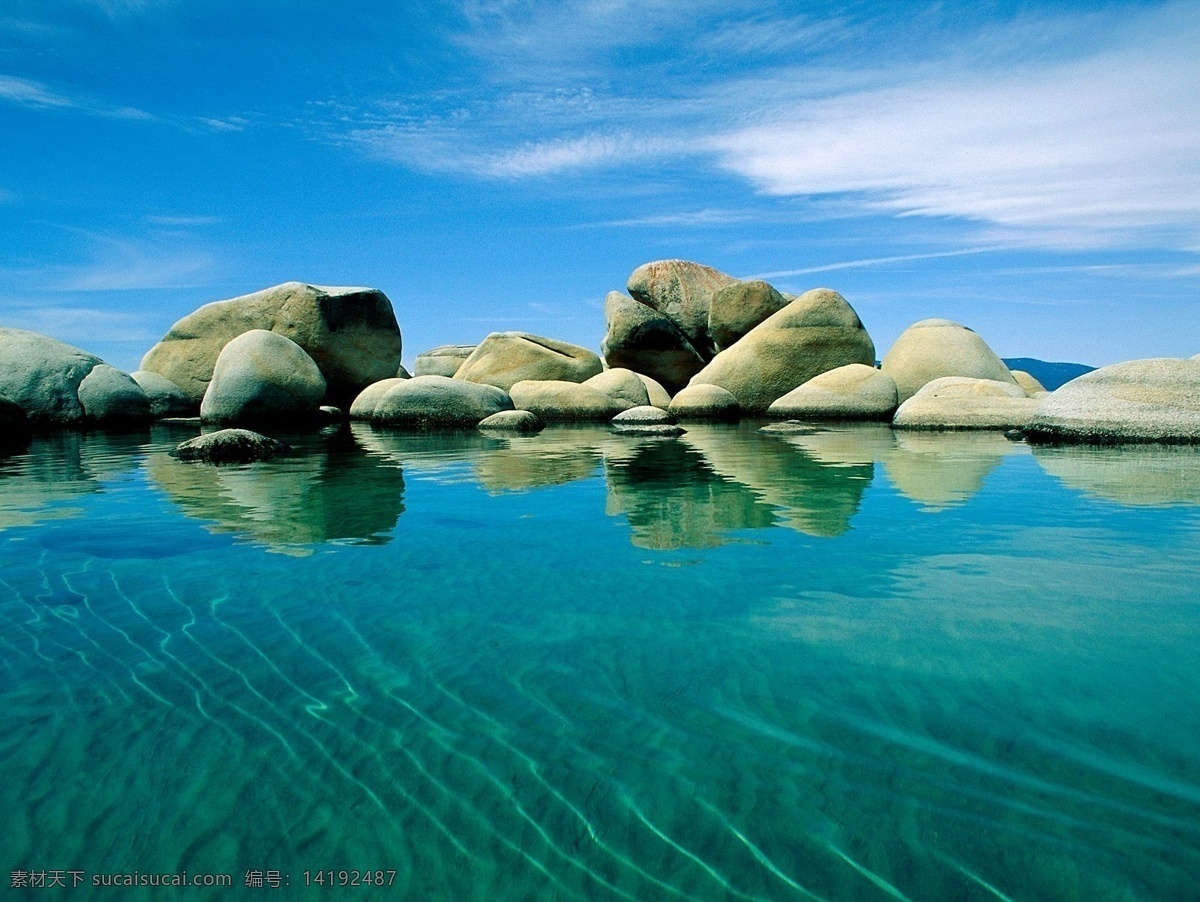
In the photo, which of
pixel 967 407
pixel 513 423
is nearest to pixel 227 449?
pixel 513 423

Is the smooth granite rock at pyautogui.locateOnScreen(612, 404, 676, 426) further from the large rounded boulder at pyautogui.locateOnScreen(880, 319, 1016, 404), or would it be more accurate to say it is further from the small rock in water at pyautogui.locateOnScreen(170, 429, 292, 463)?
the small rock in water at pyautogui.locateOnScreen(170, 429, 292, 463)

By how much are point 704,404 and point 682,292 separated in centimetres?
944

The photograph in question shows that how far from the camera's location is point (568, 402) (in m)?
20.2

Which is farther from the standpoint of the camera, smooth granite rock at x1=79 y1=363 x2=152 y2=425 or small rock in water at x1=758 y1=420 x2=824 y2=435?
smooth granite rock at x1=79 y1=363 x2=152 y2=425

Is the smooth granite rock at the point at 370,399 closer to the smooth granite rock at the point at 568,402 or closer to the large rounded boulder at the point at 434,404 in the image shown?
the large rounded boulder at the point at 434,404

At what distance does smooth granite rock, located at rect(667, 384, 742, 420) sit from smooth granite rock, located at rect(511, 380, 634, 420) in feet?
5.63

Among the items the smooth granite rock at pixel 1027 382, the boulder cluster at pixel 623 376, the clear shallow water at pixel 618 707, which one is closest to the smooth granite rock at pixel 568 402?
the boulder cluster at pixel 623 376

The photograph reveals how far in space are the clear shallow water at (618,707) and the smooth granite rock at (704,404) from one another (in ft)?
51.7

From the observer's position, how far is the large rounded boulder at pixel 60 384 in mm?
17328

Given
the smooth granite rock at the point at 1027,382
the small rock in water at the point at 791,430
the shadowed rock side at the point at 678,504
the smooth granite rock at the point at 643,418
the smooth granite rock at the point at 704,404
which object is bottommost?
the shadowed rock side at the point at 678,504

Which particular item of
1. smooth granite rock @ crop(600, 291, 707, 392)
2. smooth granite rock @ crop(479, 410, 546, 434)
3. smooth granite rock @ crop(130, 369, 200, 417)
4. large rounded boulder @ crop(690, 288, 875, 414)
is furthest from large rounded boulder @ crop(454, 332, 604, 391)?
smooth granite rock @ crop(130, 369, 200, 417)

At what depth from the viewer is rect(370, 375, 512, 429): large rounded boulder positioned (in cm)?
1764

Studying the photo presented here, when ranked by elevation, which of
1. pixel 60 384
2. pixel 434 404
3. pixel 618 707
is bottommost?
pixel 618 707

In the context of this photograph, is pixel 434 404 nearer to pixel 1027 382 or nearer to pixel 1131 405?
pixel 1131 405
